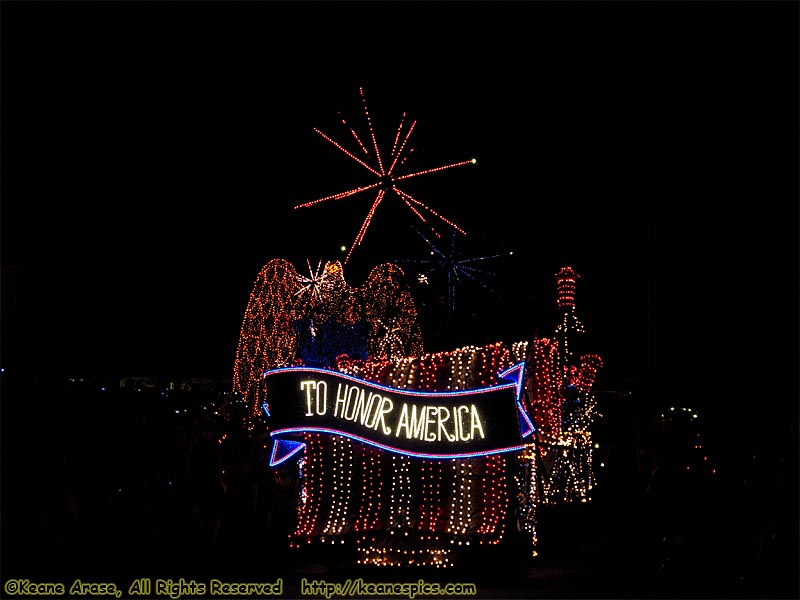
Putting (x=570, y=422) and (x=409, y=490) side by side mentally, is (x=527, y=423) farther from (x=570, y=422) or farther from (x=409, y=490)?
(x=570, y=422)

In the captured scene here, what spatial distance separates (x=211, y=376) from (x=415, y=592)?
2213cm

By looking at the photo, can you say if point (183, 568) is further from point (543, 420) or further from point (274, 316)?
point (274, 316)

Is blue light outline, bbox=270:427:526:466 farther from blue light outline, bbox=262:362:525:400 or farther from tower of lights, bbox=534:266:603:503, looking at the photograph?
tower of lights, bbox=534:266:603:503

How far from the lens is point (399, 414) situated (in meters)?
11.0

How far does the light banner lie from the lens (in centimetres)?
1072

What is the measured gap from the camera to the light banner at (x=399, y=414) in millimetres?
10719

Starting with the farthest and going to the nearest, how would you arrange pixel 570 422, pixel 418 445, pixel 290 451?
pixel 570 422 < pixel 290 451 < pixel 418 445

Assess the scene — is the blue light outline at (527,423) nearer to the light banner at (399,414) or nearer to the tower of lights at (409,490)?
the light banner at (399,414)

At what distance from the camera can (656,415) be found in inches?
682

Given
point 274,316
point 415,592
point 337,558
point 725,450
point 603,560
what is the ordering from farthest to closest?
point 274,316, point 725,450, point 603,560, point 337,558, point 415,592

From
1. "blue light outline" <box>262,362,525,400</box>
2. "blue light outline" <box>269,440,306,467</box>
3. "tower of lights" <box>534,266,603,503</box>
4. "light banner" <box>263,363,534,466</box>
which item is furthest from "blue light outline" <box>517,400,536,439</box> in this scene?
"blue light outline" <box>269,440,306,467</box>

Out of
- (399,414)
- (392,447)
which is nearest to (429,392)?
(399,414)

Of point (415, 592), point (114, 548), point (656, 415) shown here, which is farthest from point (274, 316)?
point (415, 592)

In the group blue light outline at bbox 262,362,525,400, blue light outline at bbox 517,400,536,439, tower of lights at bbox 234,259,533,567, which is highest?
blue light outline at bbox 262,362,525,400
